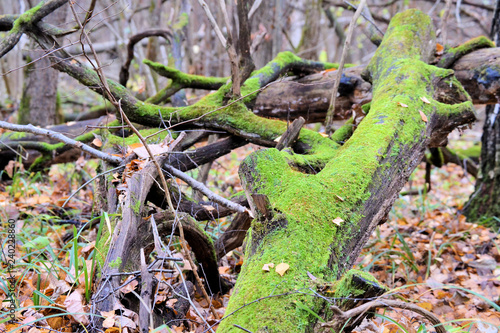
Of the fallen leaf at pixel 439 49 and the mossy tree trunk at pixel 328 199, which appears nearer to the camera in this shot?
the mossy tree trunk at pixel 328 199

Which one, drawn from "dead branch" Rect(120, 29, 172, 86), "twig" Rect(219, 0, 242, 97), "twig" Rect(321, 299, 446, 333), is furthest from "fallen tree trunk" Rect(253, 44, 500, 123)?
"twig" Rect(321, 299, 446, 333)

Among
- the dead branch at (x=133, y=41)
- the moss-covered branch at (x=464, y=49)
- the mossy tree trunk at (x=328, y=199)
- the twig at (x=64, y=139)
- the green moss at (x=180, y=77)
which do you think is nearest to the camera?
the mossy tree trunk at (x=328, y=199)

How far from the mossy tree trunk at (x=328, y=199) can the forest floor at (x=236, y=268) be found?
13.0 inches

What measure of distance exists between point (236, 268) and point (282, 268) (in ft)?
6.31

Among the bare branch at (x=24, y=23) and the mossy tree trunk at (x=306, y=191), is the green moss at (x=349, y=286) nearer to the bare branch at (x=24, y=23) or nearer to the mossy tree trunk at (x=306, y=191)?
the mossy tree trunk at (x=306, y=191)

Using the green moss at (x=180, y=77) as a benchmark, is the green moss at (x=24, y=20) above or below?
above

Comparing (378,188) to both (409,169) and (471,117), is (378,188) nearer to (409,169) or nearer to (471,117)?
(409,169)

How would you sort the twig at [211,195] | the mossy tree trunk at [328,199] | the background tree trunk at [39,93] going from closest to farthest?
the mossy tree trunk at [328,199], the twig at [211,195], the background tree trunk at [39,93]

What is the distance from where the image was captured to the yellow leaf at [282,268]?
1692 millimetres

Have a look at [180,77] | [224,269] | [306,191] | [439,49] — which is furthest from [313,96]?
[306,191]

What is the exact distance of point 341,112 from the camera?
4691 mm

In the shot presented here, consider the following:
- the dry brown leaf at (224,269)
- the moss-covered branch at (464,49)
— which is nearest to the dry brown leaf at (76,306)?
the dry brown leaf at (224,269)

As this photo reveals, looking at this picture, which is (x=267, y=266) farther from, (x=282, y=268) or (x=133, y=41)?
(x=133, y=41)

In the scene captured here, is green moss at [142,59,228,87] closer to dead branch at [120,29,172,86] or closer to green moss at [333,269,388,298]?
dead branch at [120,29,172,86]
